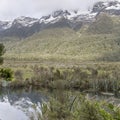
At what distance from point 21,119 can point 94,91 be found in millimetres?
49836

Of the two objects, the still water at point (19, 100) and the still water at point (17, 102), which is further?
the still water at point (19, 100)

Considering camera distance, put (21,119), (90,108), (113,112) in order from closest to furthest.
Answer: (113,112)
(90,108)
(21,119)

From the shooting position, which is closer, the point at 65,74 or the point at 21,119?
the point at 21,119

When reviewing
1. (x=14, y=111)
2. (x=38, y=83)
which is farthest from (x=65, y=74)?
(x=14, y=111)

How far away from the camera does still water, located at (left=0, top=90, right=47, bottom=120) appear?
71412mm

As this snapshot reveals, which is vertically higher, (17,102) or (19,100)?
(17,102)

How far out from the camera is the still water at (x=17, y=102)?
71412 mm

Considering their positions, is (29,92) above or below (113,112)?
below

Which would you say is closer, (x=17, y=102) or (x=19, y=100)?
(x=17, y=102)

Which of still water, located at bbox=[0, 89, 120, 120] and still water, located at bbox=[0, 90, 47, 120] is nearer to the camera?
still water, located at bbox=[0, 90, 47, 120]

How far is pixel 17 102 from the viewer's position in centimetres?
9456

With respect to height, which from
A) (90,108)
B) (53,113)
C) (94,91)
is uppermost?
(90,108)

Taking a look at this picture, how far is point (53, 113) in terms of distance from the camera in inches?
872

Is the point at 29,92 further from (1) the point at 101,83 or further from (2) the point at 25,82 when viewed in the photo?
(1) the point at 101,83
